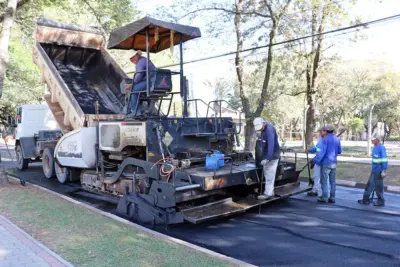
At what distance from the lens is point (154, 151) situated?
21.2ft

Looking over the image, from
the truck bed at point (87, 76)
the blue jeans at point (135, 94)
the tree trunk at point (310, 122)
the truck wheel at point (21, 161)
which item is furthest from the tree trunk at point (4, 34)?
the tree trunk at point (310, 122)

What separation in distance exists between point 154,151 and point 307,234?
2.82 meters

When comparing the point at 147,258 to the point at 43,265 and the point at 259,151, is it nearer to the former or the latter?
the point at 43,265

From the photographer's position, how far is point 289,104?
3438 centimetres

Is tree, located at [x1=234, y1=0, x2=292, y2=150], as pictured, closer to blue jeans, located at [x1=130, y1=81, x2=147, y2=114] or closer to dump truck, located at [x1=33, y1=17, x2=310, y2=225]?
dump truck, located at [x1=33, y1=17, x2=310, y2=225]

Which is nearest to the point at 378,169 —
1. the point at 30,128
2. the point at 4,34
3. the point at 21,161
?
the point at 4,34

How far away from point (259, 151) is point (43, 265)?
4016 millimetres

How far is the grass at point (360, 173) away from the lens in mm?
10012

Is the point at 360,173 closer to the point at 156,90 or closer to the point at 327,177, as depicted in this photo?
the point at 327,177

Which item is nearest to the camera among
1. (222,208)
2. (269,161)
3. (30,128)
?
(222,208)

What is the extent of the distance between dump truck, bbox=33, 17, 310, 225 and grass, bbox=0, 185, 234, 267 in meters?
0.76

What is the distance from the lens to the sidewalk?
4133 mm

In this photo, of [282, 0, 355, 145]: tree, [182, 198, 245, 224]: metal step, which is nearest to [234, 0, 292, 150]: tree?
[282, 0, 355, 145]: tree

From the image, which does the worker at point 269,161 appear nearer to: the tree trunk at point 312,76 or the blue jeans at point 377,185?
the blue jeans at point 377,185
